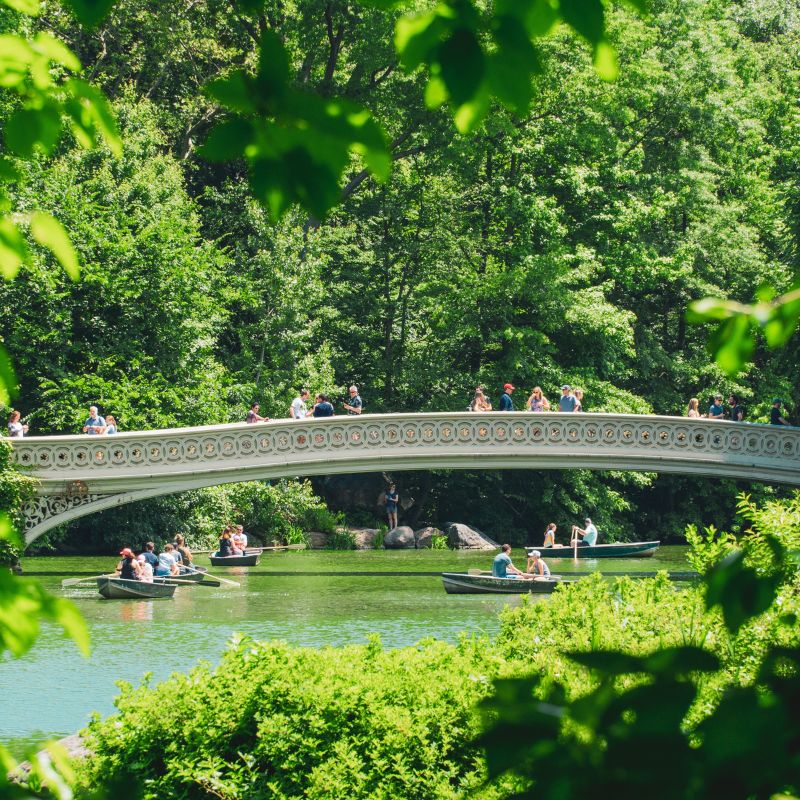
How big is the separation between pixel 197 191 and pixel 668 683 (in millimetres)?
40102

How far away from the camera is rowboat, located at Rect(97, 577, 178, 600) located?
24.2 meters

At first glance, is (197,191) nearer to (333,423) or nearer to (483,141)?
(483,141)

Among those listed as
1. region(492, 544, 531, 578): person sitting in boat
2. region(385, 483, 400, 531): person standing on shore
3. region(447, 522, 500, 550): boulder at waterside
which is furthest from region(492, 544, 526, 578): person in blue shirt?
region(385, 483, 400, 531): person standing on shore

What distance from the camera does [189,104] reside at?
39438mm

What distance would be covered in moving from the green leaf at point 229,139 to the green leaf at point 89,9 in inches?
12.5

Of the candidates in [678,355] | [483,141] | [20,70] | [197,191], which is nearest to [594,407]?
[678,355]

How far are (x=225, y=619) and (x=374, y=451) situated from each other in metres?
7.46

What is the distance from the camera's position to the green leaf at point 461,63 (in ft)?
7.28

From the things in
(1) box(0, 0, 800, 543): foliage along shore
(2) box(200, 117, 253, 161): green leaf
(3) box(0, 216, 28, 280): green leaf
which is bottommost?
(3) box(0, 216, 28, 280): green leaf

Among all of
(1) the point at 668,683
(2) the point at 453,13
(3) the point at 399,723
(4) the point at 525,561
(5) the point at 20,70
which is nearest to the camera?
(1) the point at 668,683

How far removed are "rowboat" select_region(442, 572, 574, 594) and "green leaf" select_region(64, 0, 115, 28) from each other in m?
22.6

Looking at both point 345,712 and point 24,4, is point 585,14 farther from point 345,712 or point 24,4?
point 345,712

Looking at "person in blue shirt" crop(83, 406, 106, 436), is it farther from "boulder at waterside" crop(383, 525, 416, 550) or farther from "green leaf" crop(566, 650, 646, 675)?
"green leaf" crop(566, 650, 646, 675)

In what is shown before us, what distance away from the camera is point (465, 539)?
3650 centimetres
